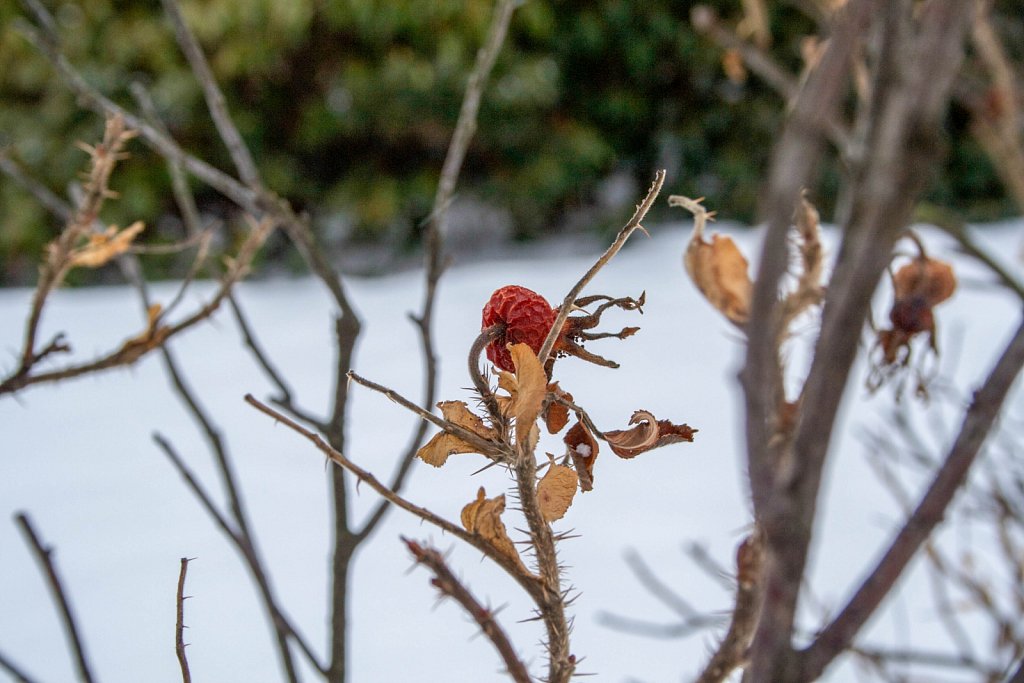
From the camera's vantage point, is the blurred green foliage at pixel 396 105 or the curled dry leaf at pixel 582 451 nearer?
the curled dry leaf at pixel 582 451

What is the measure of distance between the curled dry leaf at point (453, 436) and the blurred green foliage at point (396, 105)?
11.9 ft

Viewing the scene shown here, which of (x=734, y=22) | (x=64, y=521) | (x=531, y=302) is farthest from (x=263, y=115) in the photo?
(x=531, y=302)

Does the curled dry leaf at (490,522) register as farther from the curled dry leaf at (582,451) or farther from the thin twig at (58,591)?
the thin twig at (58,591)

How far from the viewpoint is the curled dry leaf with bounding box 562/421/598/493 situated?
0.28 meters

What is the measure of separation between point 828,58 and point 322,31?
4272 millimetres

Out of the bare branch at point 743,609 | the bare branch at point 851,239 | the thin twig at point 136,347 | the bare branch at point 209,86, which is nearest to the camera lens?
the bare branch at point 851,239

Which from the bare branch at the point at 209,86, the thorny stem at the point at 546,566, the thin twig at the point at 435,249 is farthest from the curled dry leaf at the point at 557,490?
the bare branch at the point at 209,86

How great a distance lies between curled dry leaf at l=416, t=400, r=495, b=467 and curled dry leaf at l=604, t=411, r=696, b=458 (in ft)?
0.13

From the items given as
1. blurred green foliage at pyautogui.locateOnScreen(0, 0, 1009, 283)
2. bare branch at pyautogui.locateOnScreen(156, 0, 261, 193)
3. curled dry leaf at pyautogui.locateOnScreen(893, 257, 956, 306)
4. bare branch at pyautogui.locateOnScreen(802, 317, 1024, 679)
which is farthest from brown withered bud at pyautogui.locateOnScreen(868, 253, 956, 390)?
blurred green foliage at pyautogui.locateOnScreen(0, 0, 1009, 283)

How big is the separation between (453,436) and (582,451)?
4 cm

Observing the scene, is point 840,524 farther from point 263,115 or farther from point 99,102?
point 263,115

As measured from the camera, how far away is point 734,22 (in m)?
3.81

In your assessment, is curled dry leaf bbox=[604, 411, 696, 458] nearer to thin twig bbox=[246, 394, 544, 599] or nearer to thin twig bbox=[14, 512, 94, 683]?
thin twig bbox=[246, 394, 544, 599]

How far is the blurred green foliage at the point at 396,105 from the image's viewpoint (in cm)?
390
